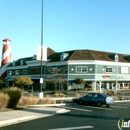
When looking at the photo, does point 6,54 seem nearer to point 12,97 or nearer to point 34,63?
point 34,63

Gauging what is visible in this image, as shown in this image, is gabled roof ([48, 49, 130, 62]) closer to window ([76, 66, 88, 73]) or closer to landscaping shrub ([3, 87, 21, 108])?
window ([76, 66, 88, 73])

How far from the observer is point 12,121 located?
1314 centimetres

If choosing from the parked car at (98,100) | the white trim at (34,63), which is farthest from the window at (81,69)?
the parked car at (98,100)

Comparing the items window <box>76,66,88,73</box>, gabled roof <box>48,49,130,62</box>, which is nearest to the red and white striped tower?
gabled roof <box>48,49,130,62</box>

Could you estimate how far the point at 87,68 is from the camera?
55844mm

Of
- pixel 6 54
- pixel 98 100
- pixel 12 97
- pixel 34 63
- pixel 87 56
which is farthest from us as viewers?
pixel 6 54

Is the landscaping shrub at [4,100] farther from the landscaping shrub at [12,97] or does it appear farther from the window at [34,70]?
the window at [34,70]

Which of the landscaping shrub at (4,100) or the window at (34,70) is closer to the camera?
the landscaping shrub at (4,100)

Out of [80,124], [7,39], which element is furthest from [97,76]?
[80,124]

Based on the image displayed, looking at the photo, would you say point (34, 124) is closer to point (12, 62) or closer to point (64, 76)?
point (64, 76)

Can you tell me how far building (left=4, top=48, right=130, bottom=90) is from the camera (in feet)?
183

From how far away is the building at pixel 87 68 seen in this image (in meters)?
55.8

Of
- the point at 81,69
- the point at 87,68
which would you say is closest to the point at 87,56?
the point at 87,68

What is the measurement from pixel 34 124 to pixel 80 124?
2.29 metres
